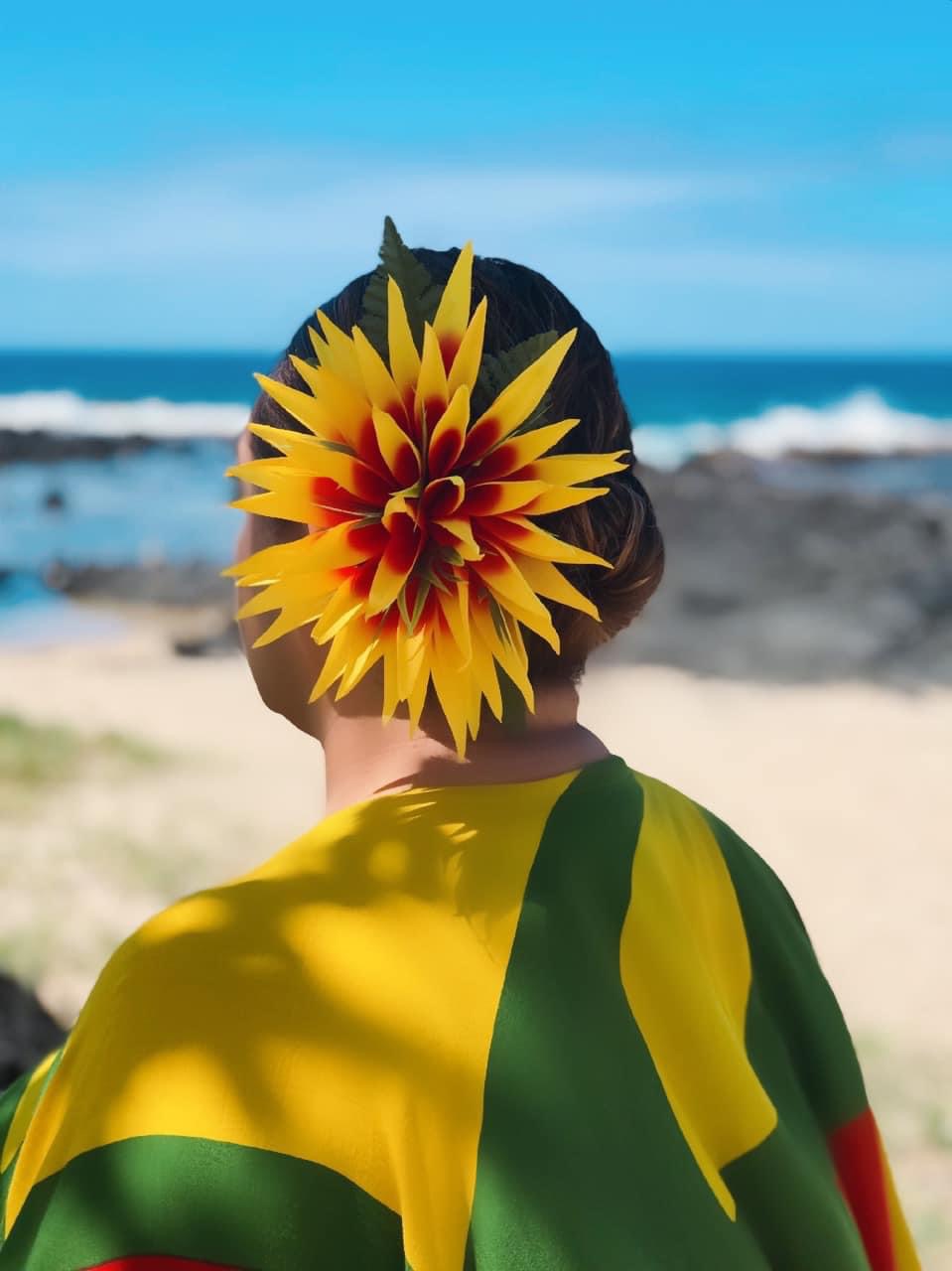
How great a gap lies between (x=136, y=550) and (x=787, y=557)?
6.82 meters

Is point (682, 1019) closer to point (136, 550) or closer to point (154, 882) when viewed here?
point (154, 882)

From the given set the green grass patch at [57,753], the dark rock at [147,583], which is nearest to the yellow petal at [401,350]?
the green grass patch at [57,753]

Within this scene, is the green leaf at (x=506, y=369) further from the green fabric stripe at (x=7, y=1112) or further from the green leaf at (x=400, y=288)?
the green fabric stripe at (x=7, y=1112)

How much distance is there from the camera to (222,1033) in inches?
37.8

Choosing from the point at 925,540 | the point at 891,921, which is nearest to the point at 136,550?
the point at 925,540

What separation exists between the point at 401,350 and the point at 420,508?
0.45 feet

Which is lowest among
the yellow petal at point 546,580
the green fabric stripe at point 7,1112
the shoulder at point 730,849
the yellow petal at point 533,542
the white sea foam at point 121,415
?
the green fabric stripe at point 7,1112

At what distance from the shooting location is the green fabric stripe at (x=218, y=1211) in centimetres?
94

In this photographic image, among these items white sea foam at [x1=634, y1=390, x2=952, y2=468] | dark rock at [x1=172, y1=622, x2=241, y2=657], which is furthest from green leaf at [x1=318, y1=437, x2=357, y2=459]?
white sea foam at [x1=634, y1=390, x2=952, y2=468]

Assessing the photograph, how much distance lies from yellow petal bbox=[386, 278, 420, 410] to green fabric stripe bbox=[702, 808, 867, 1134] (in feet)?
1.89

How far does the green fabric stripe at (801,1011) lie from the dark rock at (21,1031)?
2.08m

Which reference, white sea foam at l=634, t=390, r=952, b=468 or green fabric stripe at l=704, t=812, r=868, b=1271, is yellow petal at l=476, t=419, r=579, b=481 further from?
white sea foam at l=634, t=390, r=952, b=468

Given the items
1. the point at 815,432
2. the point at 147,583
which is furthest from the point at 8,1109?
the point at 815,432

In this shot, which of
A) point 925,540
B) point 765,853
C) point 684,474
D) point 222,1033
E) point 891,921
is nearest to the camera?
point 222,1033
